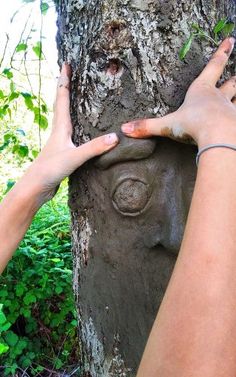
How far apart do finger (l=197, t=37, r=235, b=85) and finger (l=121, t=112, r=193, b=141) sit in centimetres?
14

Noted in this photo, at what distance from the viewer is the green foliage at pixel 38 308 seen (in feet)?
10.0

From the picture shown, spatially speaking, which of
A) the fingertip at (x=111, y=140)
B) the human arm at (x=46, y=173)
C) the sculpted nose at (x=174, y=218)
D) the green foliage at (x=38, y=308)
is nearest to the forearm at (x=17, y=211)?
the human arm at (x=46, y=173)

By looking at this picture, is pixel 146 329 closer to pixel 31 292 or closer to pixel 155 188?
pixel 155 188

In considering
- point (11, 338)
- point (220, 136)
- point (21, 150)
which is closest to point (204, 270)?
point (220, 136)

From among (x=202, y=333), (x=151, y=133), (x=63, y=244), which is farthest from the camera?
(x=63, y=244)

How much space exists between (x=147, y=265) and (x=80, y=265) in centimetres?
24

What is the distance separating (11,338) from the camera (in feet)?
9.89

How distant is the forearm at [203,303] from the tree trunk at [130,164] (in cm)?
29

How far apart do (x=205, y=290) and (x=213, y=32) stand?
30.8 inches

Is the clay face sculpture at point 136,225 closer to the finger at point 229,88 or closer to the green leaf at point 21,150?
the finger at point 229,88

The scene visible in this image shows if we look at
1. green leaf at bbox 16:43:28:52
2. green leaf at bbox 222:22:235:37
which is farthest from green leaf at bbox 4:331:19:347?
green leaf at bbox 222:22:235:37

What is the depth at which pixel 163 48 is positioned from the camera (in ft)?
4.01

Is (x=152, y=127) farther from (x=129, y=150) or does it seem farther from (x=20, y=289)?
(x=20, y=289)

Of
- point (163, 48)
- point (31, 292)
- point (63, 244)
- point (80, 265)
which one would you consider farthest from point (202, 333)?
point (63, 244)
